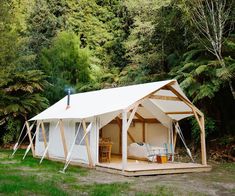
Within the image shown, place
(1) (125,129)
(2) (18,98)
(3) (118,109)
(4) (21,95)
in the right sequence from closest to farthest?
(1) (125,129)
(3) (118,109)
(2) (18,98)
(4) (21,95)

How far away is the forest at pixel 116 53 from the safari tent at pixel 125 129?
49.7 inches

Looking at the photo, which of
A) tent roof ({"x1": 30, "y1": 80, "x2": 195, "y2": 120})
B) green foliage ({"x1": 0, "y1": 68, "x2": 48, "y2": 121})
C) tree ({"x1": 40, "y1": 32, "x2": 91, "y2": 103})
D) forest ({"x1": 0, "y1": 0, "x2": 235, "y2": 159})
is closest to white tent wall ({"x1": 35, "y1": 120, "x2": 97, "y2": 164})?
tent roof ({"x1": 30, "y1": 80, "x2": 195, "y2": 120})

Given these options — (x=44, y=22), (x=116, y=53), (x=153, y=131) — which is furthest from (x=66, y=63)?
(x=153, y=131)

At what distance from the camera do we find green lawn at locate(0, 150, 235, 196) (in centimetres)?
594

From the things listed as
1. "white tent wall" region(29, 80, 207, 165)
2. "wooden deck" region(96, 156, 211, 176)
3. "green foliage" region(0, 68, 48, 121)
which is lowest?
"wooden deck" region(96, 156, 211, 176)

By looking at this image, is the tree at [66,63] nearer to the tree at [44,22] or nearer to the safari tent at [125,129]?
the tree at [44,22]

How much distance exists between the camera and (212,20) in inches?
429

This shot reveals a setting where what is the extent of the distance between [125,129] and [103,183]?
1655mm

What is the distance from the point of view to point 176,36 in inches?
577

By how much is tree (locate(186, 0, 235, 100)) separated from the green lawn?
158 inches

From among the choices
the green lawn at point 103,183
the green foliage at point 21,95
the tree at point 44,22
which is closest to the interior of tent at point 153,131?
the green lawn at point 103,183

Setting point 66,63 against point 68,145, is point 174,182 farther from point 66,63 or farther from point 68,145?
point 66,63

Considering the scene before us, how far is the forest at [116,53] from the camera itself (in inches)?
437

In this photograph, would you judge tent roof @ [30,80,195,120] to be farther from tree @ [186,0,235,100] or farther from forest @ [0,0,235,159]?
tree @ [186,0,235,100]
